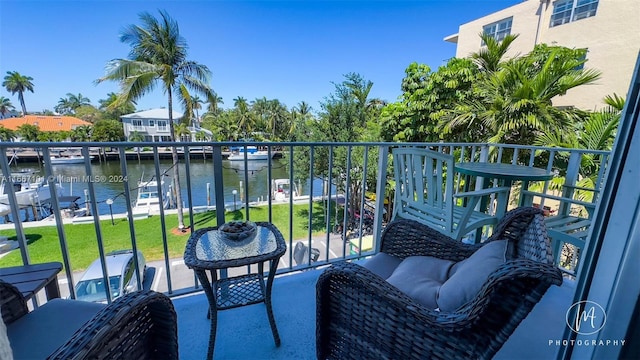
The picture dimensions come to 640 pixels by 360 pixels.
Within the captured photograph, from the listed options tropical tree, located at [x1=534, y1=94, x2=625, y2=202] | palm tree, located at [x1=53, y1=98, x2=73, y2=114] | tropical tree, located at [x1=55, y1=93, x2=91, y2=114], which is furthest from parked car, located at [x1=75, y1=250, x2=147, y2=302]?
palm tree, located at [x1=53, y1=98, x2=73, y2=114]

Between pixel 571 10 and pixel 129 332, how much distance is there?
13.5 meters

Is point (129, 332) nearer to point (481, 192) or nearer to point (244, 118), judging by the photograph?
point (481, 192)

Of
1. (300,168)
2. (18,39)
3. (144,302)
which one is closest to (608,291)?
(144,302)

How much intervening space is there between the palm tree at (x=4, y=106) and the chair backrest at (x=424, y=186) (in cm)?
4585

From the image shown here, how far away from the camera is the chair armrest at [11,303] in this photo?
92 centimetres

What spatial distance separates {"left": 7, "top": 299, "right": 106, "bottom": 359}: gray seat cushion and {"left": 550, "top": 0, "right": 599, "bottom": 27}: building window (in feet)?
43.3

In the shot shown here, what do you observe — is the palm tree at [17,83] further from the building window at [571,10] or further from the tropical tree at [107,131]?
the building window at [571,10]

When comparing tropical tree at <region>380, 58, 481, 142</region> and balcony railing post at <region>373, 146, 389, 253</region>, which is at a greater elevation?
tropical tree at <region>380, 58, 481, 142</region>

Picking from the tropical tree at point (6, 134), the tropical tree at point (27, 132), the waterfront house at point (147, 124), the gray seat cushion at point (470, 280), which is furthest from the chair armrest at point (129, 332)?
the tropical tree at point (27, 132)

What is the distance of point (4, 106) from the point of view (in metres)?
29.6

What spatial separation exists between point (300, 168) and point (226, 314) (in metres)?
11.9

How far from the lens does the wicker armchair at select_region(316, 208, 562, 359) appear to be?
2.12 ft

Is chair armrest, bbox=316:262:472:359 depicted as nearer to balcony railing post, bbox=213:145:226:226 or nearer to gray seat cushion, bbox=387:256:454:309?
gray seat cushion, bbox=387:256:454:309

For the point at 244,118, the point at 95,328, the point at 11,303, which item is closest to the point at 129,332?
the point at 95,328
